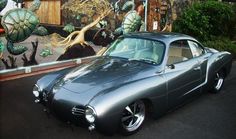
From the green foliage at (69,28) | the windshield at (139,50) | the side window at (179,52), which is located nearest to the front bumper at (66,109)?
the windshield at (139,50)

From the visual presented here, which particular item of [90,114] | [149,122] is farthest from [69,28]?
[90,114]

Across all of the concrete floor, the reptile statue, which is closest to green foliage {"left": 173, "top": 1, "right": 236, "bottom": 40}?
the concrete floor

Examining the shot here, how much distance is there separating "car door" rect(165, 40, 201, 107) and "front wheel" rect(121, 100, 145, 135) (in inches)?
23.2

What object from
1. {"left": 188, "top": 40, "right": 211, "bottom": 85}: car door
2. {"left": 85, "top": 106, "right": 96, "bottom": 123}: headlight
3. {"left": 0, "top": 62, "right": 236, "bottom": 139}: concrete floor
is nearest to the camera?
{"left": 85, "top": 106, "right": 96, "bottom": 123}: headlight

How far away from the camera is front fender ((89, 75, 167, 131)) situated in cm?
407

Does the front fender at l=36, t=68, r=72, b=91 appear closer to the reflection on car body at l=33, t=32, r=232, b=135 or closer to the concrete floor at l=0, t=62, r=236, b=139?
the reflection on car body at l=33, t=32, r=232, b=135

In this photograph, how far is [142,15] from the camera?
11.3 meters

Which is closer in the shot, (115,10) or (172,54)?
(172,54)

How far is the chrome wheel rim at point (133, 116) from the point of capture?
4547 millimetres

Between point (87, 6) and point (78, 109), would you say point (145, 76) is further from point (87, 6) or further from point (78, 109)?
point (87, 6)

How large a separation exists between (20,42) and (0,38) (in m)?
0.51

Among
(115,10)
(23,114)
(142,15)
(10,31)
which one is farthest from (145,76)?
(142,15)

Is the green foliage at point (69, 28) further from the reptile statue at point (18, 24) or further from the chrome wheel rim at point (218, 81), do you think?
the chrome wheel rim at point (218, 81)

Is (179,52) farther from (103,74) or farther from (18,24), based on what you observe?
(18,24)
